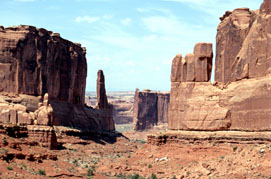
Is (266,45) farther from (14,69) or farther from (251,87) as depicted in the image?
(14,69)

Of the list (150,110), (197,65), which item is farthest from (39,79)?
(150,110)

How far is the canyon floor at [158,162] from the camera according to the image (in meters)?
52.2

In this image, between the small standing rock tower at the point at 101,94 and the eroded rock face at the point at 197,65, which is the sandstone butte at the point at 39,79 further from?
the eroded rock face at the point at 197,65

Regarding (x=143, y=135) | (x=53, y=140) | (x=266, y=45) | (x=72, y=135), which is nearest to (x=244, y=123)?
(x=266, y=45)

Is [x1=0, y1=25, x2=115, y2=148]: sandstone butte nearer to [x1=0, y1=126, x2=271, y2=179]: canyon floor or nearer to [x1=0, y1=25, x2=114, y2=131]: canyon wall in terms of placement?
[x1=0, y1=25, x2=114, y2=131]: canyon wall

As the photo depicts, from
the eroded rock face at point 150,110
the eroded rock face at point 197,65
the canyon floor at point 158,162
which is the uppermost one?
the eroded rock face at point 197,65

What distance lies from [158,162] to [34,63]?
107 feet

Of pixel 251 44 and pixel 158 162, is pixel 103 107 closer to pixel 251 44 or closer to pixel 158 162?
pixel 158 162

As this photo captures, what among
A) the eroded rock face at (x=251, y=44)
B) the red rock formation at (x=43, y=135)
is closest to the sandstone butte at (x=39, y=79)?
the red rock formation at (x=43, y=135)

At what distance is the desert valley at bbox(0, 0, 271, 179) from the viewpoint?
55938mm

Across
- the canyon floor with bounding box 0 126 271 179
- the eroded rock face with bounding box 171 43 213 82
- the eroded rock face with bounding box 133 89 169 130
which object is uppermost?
the eroded rock face with bounding box 171 43 213 82

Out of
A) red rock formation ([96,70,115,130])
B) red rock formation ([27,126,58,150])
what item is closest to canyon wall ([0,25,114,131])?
red rock formation ([27,126,58,150])

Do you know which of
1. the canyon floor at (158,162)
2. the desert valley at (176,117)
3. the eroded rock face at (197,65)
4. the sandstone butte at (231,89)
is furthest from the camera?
the eroded rock face at (197,65)

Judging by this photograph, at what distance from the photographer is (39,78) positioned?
91375 mm
